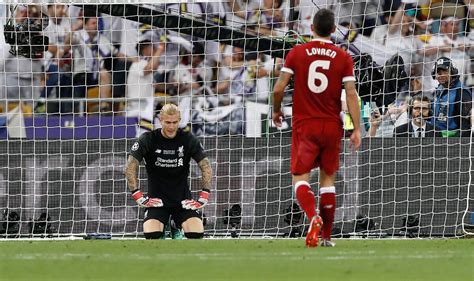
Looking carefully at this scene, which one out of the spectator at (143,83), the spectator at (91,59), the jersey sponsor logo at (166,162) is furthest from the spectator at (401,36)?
the jersey sponsor logo at (166,162)

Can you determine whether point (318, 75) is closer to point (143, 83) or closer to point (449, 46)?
point (143, 83)

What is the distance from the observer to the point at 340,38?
1583 cm

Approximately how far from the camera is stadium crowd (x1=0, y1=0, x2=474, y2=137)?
583 inches

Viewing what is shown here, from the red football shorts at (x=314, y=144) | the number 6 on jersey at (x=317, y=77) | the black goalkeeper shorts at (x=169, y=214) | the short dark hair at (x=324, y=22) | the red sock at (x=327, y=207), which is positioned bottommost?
the black goalkeeper shorts at (x=169, y=214)

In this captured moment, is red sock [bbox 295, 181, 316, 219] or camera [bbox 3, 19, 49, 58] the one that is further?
camera [bbox 3, 19, 49, 58]

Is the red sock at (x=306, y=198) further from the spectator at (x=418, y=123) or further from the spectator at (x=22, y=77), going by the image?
the spectator at (x=22, y=77)

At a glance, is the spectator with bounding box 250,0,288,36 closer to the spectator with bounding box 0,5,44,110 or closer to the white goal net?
the white goal net

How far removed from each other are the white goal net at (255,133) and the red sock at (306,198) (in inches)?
189

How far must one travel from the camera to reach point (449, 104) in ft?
45.0

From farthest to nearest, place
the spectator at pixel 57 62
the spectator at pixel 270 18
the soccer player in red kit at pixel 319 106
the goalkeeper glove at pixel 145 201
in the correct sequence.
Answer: the spectator at pixel 57 62, the spectator at pixel 270 18, the goalkeeper glove at pixel 145 201, the soccer player in red kit at pixel 319 106

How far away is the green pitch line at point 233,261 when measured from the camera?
6105mm

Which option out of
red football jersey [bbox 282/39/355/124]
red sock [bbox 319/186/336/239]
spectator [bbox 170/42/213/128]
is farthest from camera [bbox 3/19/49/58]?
red sock [bbox 319/186/336/239]

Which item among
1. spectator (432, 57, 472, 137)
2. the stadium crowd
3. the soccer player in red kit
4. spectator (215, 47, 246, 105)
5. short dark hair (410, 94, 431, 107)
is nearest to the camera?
the soccer player in red kit

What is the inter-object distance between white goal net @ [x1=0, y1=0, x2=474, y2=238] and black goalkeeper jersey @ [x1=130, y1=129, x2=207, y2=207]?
93.7 inches
